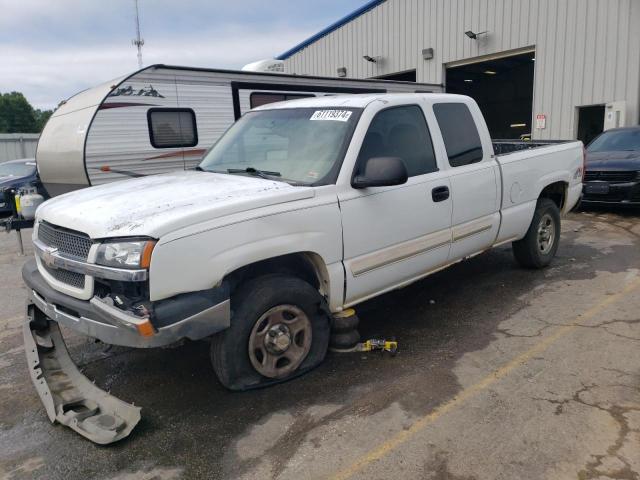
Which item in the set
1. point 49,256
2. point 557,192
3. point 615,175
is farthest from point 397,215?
point 615,175

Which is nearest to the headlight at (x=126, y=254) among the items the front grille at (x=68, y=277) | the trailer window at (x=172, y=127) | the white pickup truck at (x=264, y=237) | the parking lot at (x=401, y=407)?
the white pickup truck at (x=264, y=237)

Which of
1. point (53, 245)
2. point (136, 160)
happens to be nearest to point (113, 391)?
point (53, 245)

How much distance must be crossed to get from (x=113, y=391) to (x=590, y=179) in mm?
9286

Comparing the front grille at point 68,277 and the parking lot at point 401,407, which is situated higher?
the front grille at point 68,277

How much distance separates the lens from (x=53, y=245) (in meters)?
3.43

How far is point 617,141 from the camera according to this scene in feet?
35.8

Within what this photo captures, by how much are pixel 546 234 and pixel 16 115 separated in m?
86.5

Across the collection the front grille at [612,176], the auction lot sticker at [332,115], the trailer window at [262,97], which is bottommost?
the front grille at [612,176]

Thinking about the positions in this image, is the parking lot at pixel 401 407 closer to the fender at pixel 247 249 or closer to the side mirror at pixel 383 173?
the fender at pixel 247 249

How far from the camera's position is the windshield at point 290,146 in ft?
12.6

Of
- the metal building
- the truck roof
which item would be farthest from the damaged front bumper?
the metal building

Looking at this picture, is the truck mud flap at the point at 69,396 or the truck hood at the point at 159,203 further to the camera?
Result: the truck mud flap at the point at 69,396

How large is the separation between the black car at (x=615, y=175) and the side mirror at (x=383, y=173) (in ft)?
25.0

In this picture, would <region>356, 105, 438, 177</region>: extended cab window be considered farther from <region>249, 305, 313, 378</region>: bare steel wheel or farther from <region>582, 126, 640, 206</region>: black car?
<region>582, 126, 640, 206</region>: black car
